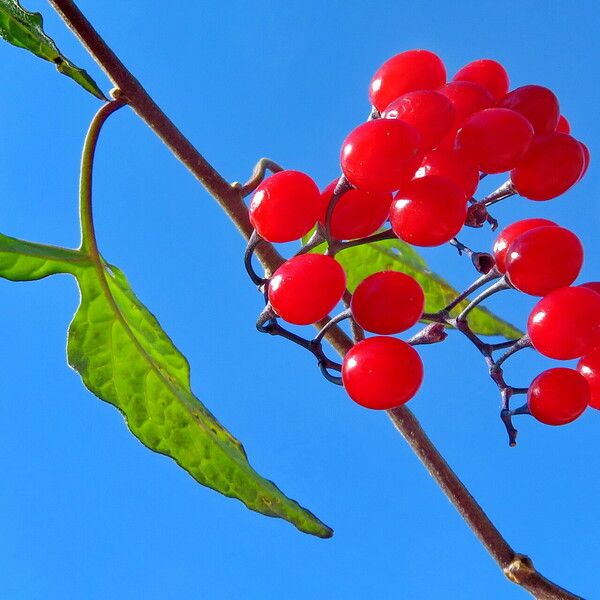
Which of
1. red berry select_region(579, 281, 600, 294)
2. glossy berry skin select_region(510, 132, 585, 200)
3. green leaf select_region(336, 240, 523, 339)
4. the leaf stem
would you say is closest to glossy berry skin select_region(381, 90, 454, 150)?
glossy berry skin select_region(510, 132, 585, 200)

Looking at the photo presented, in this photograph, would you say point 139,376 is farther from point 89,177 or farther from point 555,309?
point 555,309

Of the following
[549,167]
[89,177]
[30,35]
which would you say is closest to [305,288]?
[549,167]

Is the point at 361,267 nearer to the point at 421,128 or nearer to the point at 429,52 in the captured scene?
the point at 429,52

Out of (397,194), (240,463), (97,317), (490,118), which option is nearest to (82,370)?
(97,317)

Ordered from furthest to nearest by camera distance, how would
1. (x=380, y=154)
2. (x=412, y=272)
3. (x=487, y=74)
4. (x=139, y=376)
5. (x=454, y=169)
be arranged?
(x=412, y=272), (x=139, y=376), (x=487, y=74), (x=454, y=169), (x=380, y=154)

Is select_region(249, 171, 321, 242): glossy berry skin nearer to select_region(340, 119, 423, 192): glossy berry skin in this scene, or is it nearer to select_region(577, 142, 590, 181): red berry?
select_region(340, 119, 423, 192): glossy berry skin

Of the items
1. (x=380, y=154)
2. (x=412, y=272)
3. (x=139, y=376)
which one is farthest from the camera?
(x=412, y=272)

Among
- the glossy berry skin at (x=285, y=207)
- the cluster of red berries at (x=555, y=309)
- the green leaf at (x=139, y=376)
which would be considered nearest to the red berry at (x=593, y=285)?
the cluster of red berries at (x=555, y=309)
